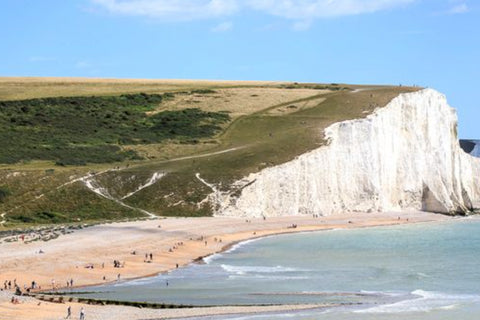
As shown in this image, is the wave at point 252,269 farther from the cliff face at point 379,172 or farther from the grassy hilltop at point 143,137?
the cliff face at point 379,172

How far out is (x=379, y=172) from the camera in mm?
99000

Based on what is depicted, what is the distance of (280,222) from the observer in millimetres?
82188

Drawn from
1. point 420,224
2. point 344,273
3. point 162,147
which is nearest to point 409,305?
point 344,273

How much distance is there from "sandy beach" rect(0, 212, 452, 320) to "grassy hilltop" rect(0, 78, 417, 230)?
7.29 meters

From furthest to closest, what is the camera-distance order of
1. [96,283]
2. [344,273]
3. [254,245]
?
[254,245], [344,273], [96,283]

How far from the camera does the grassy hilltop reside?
81.8m

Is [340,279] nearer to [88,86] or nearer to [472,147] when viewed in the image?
[88,86]

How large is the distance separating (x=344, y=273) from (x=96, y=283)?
574 inches

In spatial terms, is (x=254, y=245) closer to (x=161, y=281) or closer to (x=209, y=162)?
(x=161, y=281)

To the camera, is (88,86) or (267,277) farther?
(88,86)

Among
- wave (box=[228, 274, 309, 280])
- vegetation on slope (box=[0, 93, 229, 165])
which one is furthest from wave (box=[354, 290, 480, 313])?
vegetation on slope (box=[0, 93, 229, 165])

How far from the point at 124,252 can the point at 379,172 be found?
48.0m

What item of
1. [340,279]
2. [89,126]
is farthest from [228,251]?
[89,126]

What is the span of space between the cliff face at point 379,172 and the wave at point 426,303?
4190cm
